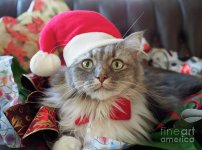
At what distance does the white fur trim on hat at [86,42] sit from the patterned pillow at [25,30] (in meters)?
0.52

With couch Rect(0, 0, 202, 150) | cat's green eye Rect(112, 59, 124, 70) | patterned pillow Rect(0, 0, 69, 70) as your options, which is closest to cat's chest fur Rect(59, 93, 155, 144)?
cat's green eye Rect(112, 59, 124, 70)

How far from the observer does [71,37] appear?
3.25ft

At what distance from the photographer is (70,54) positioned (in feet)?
3.22

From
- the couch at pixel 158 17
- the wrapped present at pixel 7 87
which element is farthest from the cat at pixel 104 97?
the couch at pixel 158 17

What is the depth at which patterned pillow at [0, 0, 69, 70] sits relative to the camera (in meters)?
1.39

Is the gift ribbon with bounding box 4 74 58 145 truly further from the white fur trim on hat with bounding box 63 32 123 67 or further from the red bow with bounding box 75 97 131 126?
the white fur trim on hat with bounding box 63 32 123 67

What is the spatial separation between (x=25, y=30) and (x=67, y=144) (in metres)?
0.78

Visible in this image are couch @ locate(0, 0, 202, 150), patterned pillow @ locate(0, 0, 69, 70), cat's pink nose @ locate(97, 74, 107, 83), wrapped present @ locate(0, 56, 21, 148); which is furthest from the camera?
couch @ locate(0, 0, 202, 150)

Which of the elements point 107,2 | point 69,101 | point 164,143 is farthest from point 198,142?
point 107,2

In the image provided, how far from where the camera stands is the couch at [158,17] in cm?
175

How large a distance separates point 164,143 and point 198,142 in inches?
4.8

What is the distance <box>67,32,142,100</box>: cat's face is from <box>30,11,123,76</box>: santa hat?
3 cm

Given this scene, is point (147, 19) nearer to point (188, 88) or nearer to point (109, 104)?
point (188, 88)

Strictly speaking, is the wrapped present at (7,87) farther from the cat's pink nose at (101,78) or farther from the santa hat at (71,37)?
the cat's pink nose at (101,78)
